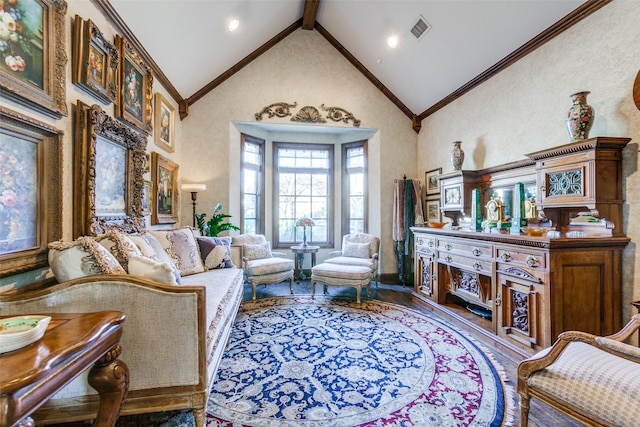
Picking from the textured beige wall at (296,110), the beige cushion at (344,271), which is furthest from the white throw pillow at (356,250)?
the textured beige wall at (296,110)

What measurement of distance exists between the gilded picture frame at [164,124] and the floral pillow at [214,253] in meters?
1.38

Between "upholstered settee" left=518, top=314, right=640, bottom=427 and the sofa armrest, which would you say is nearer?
"upholstered settee" left=518, top=314, right=640, bottom=427

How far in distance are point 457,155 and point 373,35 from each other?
2135 mm

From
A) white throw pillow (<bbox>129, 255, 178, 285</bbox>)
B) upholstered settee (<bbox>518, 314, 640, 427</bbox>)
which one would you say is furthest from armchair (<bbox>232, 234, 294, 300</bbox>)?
upholstered settee (<bbox>518, 314, 640, 427</bbox>)

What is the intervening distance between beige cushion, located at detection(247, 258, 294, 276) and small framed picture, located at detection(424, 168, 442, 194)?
2626 mm

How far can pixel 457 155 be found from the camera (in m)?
4.02

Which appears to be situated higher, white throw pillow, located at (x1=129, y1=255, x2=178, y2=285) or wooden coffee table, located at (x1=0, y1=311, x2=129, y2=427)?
white throw pillow, located at (x1=129, y1=255, x2=178, y2=285)

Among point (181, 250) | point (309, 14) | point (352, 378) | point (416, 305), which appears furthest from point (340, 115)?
point (352, 378)

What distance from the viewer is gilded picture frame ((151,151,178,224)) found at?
3598 millimetres

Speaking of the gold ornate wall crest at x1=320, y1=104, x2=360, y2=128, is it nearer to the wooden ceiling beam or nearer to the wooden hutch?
the wooden ceiling beam

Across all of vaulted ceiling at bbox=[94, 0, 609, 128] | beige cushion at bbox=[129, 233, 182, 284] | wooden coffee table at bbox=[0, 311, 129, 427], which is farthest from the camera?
vaulted ceiling at bbox=[94, 0, 609, 128]

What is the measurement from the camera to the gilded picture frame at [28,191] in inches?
60.2

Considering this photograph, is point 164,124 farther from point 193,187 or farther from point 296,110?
point 296,110

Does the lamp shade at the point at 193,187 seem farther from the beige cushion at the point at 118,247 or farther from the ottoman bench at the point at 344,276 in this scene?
the beige cushion at the point at 118,247
